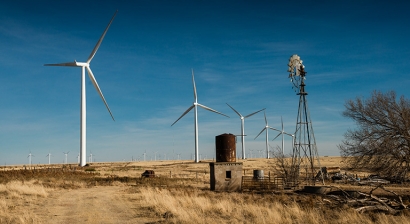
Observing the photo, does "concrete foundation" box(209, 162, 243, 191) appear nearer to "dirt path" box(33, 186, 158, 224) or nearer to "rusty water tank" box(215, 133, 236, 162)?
"rusty water tank" box(215, 133, 236, 162)

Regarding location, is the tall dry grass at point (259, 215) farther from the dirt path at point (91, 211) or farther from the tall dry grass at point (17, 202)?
the tall dry grass at point (17, 202)

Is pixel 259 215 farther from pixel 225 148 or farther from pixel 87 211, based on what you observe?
pixel 225 148

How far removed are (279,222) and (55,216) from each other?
32.1 ft

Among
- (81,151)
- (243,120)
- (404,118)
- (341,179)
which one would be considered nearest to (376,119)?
(404,118)

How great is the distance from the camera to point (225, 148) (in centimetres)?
3031

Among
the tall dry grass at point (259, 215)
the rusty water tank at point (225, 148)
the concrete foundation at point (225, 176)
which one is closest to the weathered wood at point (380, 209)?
the tall dry grass at point (259, 215)

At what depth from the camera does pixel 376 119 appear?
3178 cm

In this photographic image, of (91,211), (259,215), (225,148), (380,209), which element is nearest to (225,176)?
(225,148)

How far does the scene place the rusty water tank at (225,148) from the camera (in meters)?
30.2

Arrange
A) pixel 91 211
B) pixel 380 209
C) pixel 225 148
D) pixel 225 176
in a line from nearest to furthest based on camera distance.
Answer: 1. pixel 380 209
2. pixel 91 211
3. pixel 225 176
4. pixel 225 148

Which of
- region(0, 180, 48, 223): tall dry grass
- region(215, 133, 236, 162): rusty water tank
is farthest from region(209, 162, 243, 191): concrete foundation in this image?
region(0, 180, 48, 223): tall dry grass

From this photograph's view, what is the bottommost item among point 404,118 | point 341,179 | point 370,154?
point 341,179

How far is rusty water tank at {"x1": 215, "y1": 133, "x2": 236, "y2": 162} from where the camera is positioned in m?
30.2

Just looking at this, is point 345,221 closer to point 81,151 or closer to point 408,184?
point 408,184
